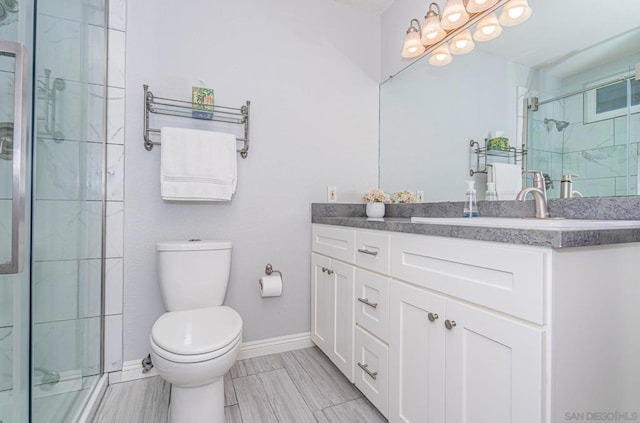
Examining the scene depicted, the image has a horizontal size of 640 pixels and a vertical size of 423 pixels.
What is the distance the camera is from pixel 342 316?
5.33 ft

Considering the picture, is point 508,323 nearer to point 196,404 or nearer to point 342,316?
point 342,316

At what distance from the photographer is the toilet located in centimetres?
111

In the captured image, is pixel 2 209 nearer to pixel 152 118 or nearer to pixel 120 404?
pixel 152 118

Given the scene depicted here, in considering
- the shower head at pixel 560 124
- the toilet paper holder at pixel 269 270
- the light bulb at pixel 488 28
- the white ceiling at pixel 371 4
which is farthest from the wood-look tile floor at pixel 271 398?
the white ceiling at pixel 371 4

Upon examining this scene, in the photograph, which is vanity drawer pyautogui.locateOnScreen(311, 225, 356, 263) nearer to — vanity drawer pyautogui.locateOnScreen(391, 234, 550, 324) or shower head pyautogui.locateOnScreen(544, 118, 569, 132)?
vanity drawer pyautogui.locateOnScreen(391, 234, 550, 324)

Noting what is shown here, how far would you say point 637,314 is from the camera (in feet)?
2.80

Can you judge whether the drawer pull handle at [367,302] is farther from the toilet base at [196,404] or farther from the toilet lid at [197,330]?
the toilet base at [196,404]

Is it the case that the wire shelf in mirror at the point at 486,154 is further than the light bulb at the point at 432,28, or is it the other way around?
the light bulb at the point at 432,28

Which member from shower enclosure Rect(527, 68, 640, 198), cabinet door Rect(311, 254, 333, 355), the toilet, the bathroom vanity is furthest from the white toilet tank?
shower enclosure Rect(527, 68, 640, 198)

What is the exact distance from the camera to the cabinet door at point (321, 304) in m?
1.78

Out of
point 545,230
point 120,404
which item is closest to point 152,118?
point 120,404

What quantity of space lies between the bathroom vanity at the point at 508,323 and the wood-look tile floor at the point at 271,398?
10.3 inches

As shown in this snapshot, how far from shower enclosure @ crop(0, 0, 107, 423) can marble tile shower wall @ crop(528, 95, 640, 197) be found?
5.64ft

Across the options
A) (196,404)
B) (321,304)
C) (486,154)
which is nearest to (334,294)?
(321,304)
